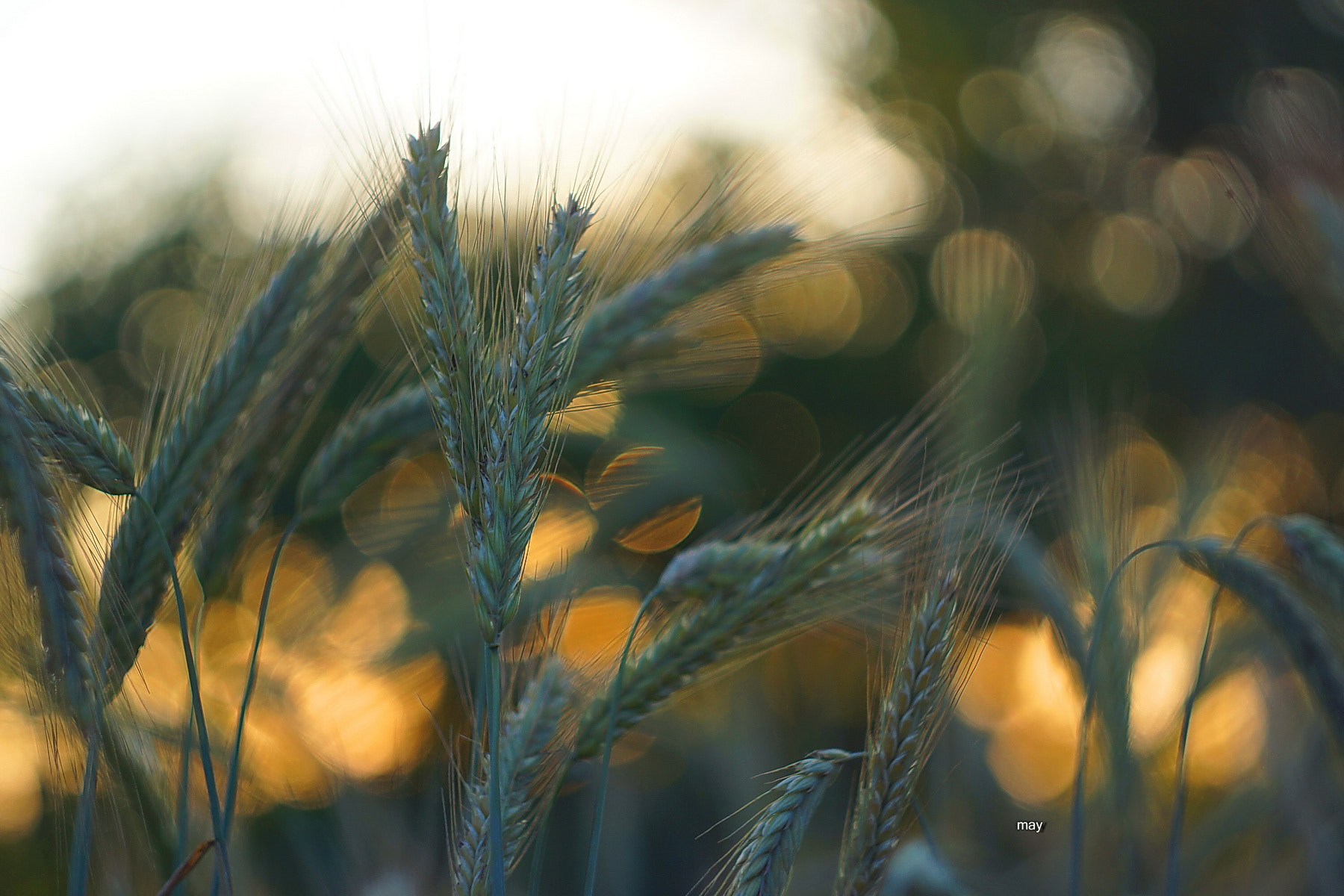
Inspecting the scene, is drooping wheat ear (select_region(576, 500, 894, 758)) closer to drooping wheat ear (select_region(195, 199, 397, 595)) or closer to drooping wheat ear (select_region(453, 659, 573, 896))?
drooping wheat ear (select_region(453, 659, 573, 896))

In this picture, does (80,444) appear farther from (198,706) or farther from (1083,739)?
(1083,739)

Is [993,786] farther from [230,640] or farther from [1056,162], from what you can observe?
[1056,162]

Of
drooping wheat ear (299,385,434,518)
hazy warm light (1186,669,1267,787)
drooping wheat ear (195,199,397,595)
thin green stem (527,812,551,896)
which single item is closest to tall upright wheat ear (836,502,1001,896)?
thin green stem (527,812,551,896)

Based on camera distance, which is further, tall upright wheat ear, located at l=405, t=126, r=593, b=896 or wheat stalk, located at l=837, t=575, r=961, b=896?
wheat stalk, located at l=837, t=575, r=961, b=896

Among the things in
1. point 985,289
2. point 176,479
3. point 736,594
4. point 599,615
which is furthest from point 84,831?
point 985,289

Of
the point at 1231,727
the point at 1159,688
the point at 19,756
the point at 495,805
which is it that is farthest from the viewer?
the point at 1231,727

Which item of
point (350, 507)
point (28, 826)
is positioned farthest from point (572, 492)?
point (28, 826)
